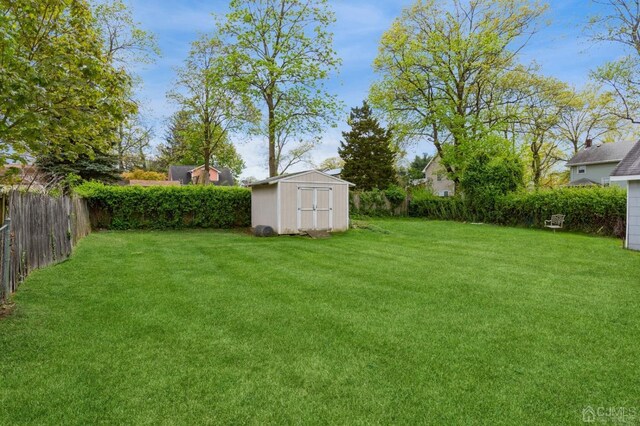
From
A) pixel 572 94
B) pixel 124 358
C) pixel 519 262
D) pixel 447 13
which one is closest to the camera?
pixel 124 358

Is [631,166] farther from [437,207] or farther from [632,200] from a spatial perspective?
[437,207]

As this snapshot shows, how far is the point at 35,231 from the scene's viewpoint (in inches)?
235

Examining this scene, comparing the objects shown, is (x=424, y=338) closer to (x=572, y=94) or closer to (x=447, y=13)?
(x=447, y=13)

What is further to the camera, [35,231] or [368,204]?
[368,204]

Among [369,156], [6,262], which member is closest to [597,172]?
[369,156]

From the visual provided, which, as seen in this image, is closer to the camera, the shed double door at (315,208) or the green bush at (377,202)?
the shed double door at (315,208)

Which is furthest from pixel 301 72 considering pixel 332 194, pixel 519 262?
pixel 519 262

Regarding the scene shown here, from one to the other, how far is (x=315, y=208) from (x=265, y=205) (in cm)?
195

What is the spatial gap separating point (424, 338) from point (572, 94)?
95.4ft

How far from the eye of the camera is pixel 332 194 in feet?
45.7

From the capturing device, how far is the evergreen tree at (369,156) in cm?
2883

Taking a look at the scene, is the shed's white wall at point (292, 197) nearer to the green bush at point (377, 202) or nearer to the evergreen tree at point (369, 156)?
the green bush at point (377, 202)

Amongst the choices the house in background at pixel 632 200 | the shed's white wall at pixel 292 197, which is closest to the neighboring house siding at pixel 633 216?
the house in background at pixel 632 200

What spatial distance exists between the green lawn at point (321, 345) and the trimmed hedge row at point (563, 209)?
7141mm
